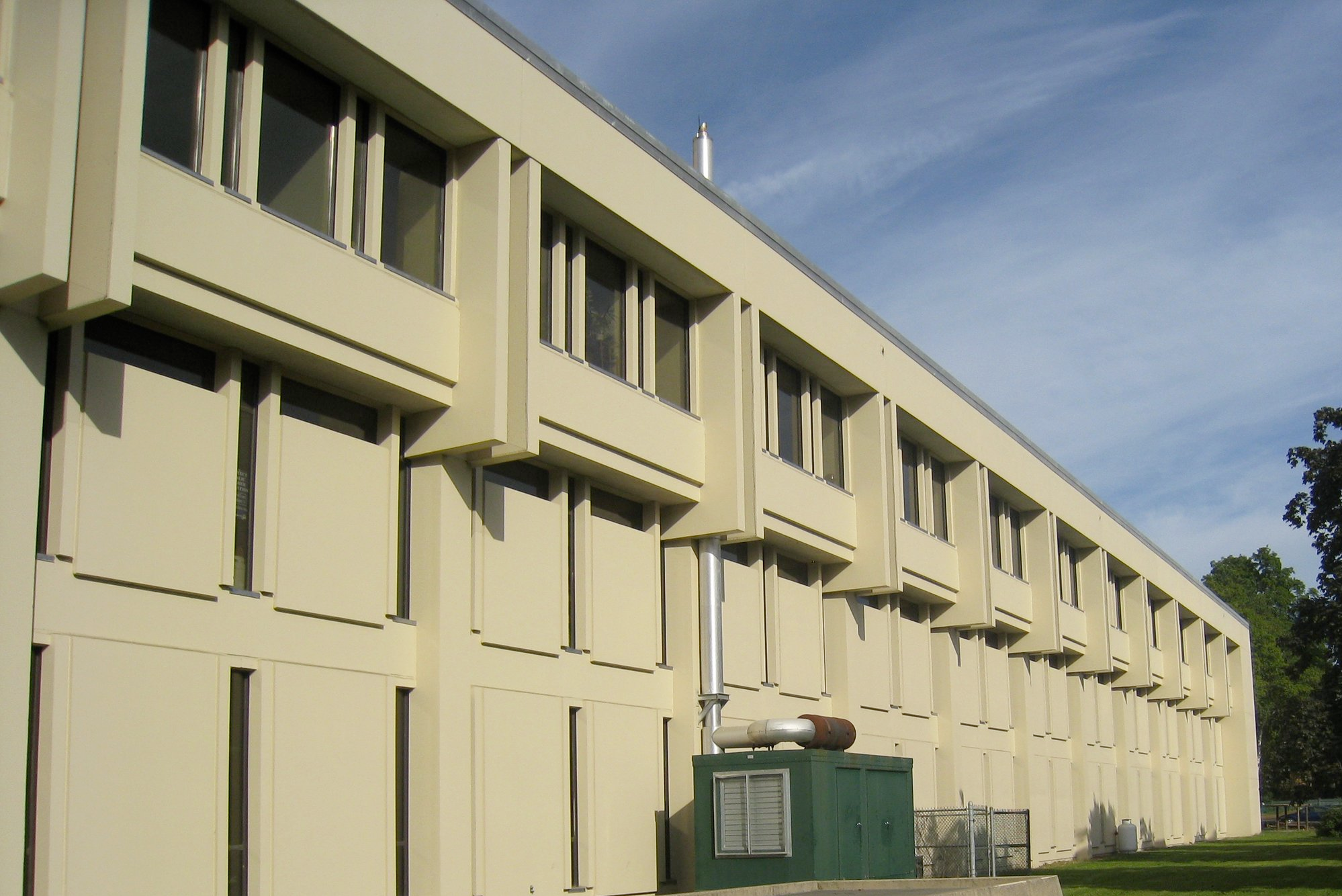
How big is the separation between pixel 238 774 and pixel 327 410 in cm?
459

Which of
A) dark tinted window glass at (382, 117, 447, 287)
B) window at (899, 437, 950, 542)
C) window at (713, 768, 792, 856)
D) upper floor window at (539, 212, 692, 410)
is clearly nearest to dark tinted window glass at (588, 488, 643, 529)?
upper floor window at (539, 212, 692, 410)

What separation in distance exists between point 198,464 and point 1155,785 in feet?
166

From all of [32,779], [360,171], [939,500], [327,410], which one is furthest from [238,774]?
[939,500]

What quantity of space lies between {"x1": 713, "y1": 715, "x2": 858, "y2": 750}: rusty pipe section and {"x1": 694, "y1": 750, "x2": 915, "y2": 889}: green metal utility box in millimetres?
236

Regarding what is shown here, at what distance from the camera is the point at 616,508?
2364 centimetres

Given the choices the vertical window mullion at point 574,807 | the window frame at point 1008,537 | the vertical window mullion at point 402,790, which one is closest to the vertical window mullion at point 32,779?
the vertical window mullion at point 402,790

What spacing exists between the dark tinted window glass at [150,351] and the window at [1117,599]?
43167 mm

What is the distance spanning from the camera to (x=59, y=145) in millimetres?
13727

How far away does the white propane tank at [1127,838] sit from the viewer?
50125 mm

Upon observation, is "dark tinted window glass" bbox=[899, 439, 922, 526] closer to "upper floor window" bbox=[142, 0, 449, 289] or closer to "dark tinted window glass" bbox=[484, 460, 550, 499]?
"dark tinted window glass" bbox=[484, 460, 550, 499]

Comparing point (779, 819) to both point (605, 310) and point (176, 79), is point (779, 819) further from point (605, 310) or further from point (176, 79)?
point (176, 79)

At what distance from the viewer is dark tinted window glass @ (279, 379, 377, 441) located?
17.4 metres

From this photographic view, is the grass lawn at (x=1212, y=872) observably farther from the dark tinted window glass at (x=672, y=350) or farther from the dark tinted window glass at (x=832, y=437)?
the dark tinted window glass at (x=672, y=350)

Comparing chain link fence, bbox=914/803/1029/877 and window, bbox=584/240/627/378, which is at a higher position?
window, bbox=584/240/627/378
